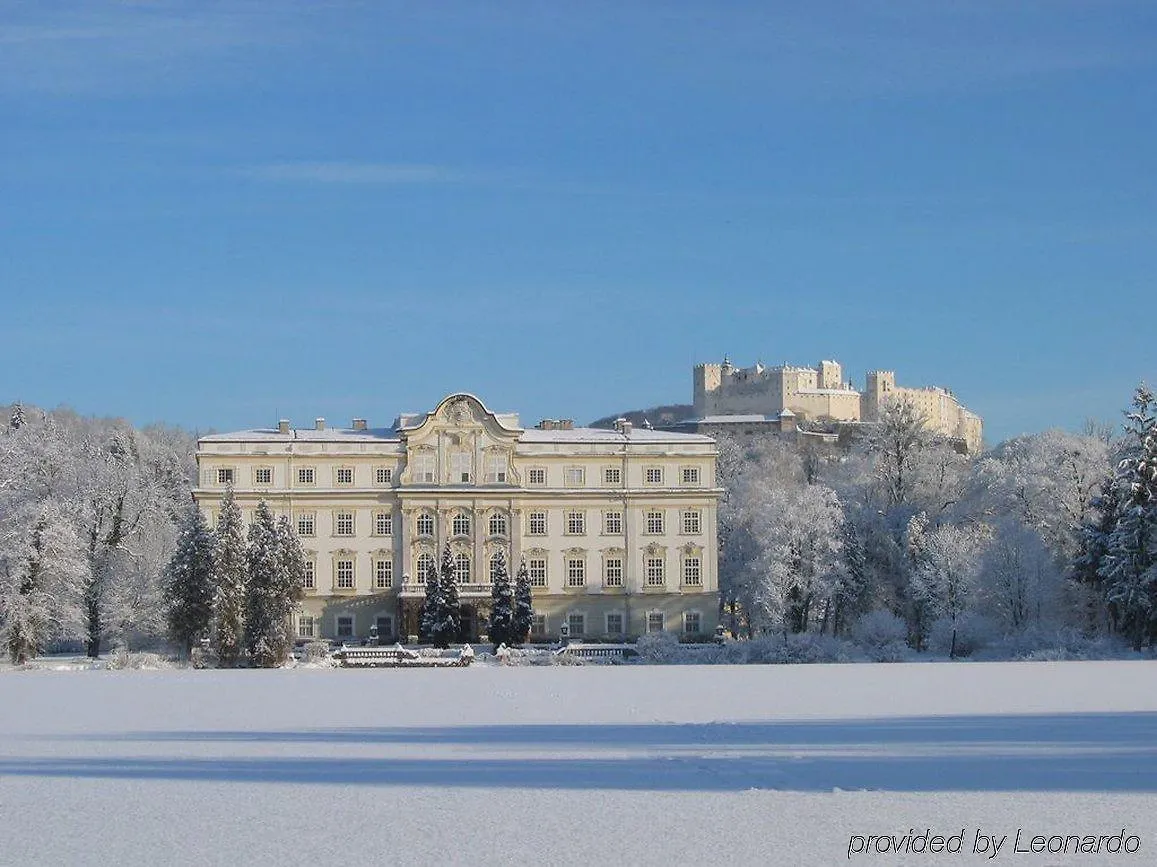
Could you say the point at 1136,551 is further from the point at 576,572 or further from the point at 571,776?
the point at 571,776

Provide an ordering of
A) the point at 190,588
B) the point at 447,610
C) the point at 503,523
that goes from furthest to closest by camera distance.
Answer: the point at 503,523
the point at 447,610
the point at 190,588

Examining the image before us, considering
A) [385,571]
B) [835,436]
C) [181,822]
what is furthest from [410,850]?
[835,436]

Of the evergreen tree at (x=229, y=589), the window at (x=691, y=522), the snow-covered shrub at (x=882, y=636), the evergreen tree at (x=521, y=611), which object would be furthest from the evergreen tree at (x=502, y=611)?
the snow-covered shrub at (x=882, y=636)

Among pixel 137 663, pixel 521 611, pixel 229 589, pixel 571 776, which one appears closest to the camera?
pixel 571 776

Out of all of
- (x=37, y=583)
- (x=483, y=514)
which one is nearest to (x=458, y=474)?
(x=483, y=514)

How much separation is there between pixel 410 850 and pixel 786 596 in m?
44.2

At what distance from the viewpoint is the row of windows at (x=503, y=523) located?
60.2m

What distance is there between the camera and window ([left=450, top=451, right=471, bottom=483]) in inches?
2386

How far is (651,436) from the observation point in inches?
2454

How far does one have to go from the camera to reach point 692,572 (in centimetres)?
6153

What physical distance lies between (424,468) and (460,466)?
1.36m

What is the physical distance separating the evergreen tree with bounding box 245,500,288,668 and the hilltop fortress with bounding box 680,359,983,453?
321 feet

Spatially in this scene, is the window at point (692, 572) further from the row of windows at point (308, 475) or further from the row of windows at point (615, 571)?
the row of windows at point (308, 475)

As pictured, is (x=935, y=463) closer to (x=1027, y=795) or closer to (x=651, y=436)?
(x=651, y=436)
